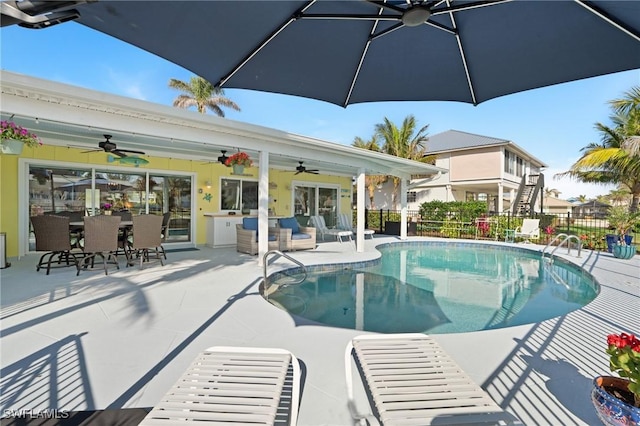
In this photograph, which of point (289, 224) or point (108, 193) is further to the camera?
point (289, 224)

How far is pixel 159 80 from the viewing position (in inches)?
764

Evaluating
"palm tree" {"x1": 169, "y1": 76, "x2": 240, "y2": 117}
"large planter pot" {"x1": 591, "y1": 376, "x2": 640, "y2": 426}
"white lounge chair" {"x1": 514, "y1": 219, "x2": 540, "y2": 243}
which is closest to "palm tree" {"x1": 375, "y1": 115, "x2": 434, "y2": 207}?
"white lounge chair" {"x1": 514, "y1": 219, "x2": 540, "y2": 243}

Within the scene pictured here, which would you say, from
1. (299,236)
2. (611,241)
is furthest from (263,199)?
(611,241)

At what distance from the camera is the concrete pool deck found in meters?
2.02

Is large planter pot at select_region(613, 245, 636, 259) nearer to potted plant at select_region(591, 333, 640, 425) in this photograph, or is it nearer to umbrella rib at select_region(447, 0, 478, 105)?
umbrella rib at select_region(447, 0, 478, 105)

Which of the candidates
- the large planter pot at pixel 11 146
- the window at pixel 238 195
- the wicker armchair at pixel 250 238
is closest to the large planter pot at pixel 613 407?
the large planter pot at pixel 11 146

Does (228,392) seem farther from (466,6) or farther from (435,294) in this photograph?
(435,294)

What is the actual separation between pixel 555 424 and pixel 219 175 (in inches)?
391

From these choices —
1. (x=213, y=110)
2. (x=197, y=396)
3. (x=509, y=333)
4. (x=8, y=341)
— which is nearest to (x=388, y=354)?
(x=197, y=396)

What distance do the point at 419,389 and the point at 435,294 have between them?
4264mm

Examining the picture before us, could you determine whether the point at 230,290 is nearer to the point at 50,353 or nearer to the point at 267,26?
the point at 50,353

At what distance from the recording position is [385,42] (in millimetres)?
2887

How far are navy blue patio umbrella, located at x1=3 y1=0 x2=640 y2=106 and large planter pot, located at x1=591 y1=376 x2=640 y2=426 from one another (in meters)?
2.53

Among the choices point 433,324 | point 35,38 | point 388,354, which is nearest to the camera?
point 388,354
